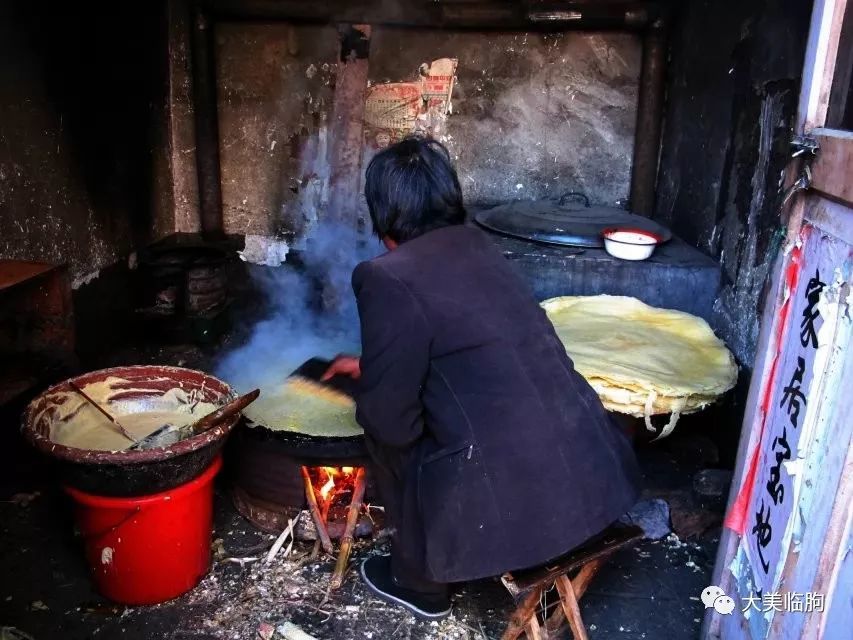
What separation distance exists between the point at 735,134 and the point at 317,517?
359 cm

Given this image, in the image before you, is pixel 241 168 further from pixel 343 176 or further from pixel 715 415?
pixel 715 415

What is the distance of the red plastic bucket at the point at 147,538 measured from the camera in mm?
3043

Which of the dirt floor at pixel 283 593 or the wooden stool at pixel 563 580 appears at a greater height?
the wooden stool at pixel 563 580

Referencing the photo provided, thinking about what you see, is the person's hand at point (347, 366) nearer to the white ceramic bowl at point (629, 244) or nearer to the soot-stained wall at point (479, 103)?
the white ceramic bowl at point (629, 244)

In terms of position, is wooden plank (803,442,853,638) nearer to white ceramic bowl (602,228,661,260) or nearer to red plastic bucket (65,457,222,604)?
red plastic bucket (65,457,222,604)

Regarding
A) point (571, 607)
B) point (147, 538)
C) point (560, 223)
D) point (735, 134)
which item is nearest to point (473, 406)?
point (571, 607)

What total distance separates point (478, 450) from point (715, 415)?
270cm

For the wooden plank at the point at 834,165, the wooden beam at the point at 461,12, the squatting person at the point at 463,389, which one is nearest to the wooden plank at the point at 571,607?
the squatting person at the point at 463,389

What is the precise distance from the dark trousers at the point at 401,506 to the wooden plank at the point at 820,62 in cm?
185

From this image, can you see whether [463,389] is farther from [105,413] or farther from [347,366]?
[105,413]

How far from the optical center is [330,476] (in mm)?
3879

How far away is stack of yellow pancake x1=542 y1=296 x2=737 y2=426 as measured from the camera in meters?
3.46

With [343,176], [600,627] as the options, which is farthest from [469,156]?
[600,627]

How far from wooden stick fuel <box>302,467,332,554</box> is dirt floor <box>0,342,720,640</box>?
0.10m
